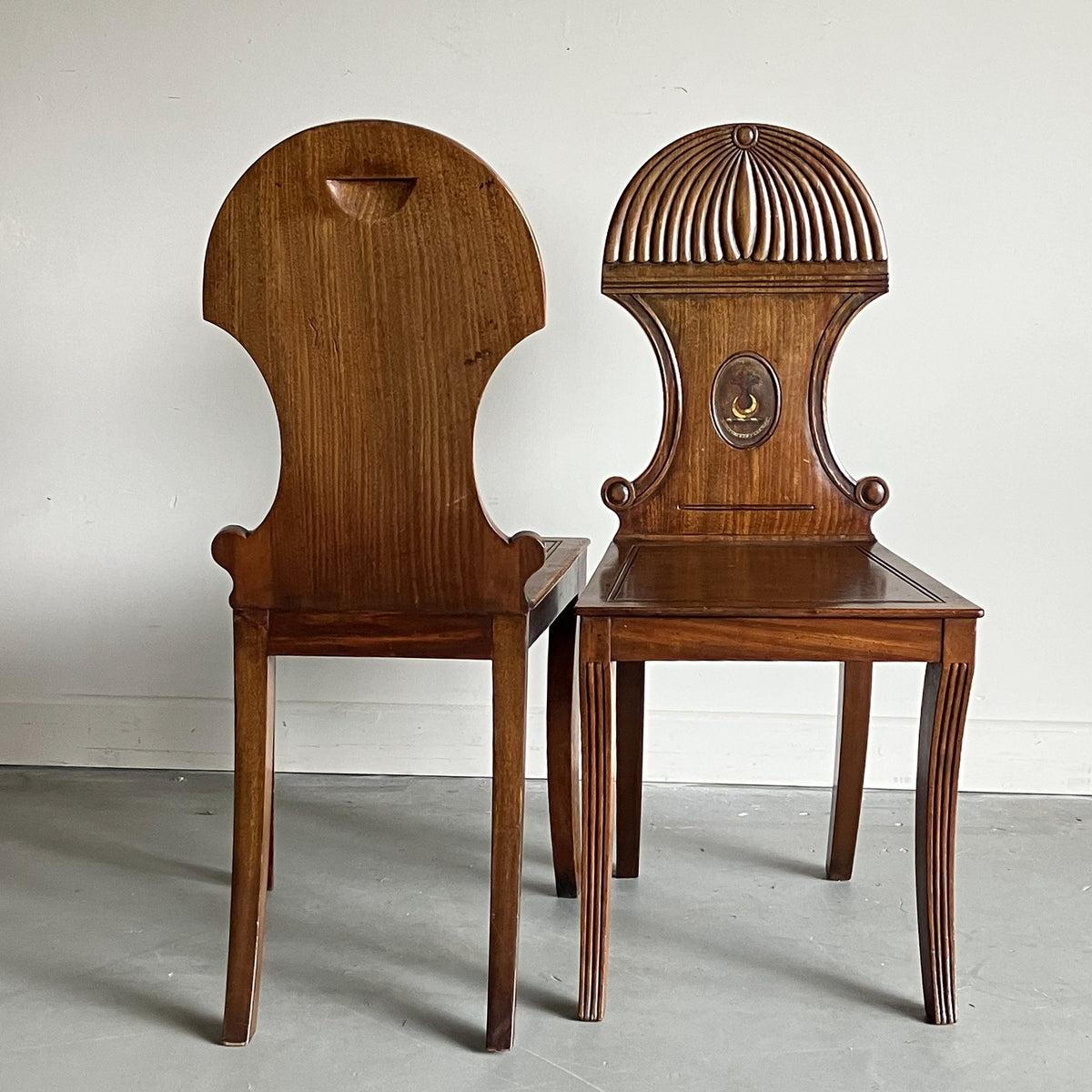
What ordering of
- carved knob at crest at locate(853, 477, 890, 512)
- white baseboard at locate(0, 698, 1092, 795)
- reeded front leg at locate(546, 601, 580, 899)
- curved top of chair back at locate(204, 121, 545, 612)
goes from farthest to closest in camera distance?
white baseboard at locate(0, 698, 1092, 795), carved knob at crest at locate(853, 477, 890, 512), reeded front leg at locate(546, 601, 580, 899), curved top of chair back at locate(204, 121, 545, 612)

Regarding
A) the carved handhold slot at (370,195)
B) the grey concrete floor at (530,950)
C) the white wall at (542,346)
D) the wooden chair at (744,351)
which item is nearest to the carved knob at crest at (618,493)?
the wooden chair at (744,351)

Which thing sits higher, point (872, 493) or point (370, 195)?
point (370, 195)

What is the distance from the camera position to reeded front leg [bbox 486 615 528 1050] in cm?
156

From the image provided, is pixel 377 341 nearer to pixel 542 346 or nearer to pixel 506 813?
pixel 506 813

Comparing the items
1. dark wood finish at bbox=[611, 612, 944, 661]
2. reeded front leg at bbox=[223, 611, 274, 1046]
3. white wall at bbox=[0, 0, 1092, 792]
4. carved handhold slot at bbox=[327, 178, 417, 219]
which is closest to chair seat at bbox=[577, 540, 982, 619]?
dark wood finish at bbox=[611, 612, 944, 661]

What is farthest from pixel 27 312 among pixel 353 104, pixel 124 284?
pixel 353 104

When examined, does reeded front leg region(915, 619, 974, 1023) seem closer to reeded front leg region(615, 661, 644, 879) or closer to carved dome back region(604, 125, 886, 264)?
reeded front leg region(615, 661, 644, 879)

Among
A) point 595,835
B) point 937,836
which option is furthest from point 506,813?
point 937,836

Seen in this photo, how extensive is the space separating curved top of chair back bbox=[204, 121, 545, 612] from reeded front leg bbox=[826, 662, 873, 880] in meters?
0.83

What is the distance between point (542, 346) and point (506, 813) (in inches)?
51.3

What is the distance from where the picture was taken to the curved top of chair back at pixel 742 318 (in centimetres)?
216

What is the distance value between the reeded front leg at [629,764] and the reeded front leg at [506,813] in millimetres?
588

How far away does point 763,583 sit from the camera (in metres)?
1.73

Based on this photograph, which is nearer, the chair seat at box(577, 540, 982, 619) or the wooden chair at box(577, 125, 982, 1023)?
the chair seat at box(577, 540, 982, 619)
